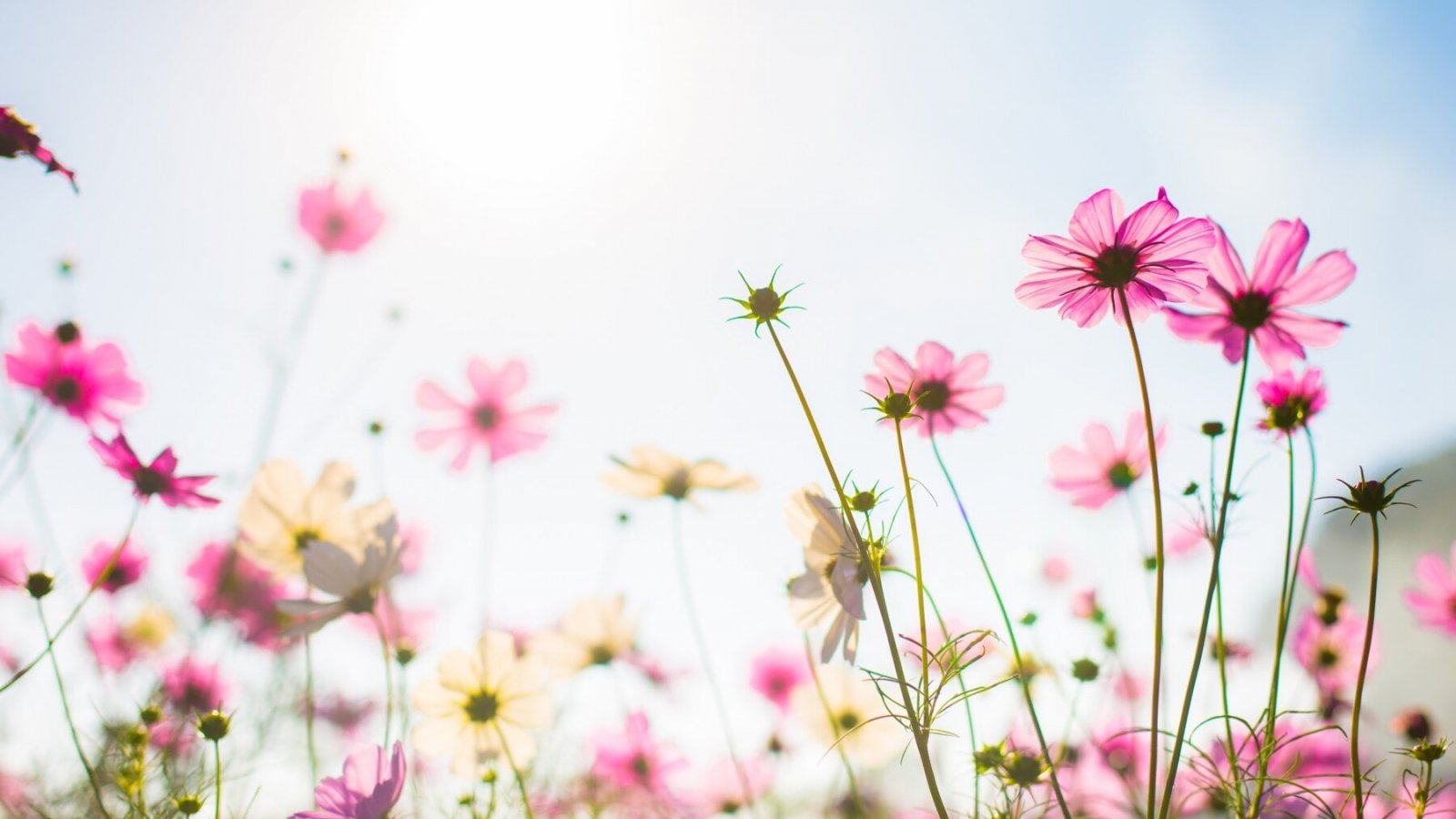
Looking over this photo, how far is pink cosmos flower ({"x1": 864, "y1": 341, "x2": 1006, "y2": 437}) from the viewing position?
94cm

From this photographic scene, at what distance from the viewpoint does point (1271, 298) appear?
86 centimetres

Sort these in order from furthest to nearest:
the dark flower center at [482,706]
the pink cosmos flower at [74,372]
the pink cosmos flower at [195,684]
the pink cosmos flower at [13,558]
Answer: the pink cosmos flower at [13,558] < the pink cosmos flower at [195,684] < the pink cosmos flower at [74,372] < the dark flower center at [482,706]

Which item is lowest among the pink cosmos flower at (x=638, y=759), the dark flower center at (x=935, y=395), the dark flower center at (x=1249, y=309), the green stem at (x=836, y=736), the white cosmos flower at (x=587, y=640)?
the green stem at (x=836, y=736)

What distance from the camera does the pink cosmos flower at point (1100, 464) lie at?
1134 mm

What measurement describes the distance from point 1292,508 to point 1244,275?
0.85ft

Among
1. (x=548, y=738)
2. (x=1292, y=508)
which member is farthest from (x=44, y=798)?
(x=1292, y=508)

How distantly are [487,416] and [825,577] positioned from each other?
1013mm

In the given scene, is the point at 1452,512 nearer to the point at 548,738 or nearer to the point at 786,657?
the point at 786,657

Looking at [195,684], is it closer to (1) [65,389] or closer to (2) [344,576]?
(1) [65,389]

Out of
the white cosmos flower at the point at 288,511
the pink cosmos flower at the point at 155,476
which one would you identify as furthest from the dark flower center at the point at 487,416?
the pink cosmos flower at the point at 155,476

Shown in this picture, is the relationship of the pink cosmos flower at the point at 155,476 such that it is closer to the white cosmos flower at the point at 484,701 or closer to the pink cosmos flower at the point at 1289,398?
the white cosmos flower at the point at 484,701

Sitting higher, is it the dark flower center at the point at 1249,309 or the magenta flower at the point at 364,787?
the dark flower center at the point at 1249,309

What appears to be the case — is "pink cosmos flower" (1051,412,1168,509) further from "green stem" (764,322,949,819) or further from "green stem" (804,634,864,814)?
"green stem" (764,322,949,819)

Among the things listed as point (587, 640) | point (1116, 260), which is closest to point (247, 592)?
point (587, 640)
